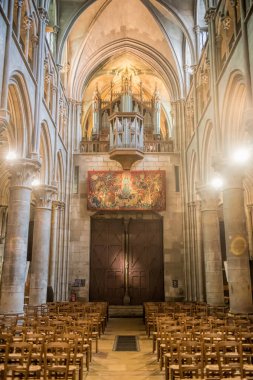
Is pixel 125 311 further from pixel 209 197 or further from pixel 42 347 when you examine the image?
pixel 42 347

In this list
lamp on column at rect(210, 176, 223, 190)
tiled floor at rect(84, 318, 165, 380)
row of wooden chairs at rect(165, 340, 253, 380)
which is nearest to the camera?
row of wooden chairs at rect(165, 340, 253, 380)

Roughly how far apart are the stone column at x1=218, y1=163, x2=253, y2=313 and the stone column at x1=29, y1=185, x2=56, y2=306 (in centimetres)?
789

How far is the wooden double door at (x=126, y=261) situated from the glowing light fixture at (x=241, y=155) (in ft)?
35.6

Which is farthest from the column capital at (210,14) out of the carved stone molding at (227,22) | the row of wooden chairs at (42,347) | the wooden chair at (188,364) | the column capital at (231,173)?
the wooden chair at (188,364)

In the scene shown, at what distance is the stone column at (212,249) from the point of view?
54.5 feet

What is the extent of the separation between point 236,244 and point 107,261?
38.9 ft

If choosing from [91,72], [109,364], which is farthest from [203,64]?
[109,364]

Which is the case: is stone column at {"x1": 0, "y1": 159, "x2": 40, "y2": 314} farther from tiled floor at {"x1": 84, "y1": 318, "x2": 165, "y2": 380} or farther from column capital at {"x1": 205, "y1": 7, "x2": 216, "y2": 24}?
column capital at {"x1": 205, "y1": 7, "x2": 216, "y2": 24}

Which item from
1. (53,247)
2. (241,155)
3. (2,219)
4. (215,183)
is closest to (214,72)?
(241,155)

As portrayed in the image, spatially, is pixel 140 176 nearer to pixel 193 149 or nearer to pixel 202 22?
pixel 193 149

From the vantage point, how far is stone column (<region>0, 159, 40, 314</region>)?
12539 mm

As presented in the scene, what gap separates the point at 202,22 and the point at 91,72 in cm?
839

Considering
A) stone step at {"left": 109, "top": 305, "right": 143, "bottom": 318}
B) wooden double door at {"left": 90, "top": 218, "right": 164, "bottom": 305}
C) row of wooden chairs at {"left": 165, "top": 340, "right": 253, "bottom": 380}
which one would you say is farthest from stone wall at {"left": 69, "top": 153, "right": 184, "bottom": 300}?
row of wooden chairs at {"left": 165, "top": 340, "right": 253, "bottom": 380}

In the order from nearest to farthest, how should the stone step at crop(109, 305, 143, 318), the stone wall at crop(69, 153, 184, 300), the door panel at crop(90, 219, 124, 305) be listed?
the stone step at crop(109, 305, 143, 318) → the stone wall at crop(69, 153, 184, 300) → the door panel at crop(90, 219, 124, 305)
